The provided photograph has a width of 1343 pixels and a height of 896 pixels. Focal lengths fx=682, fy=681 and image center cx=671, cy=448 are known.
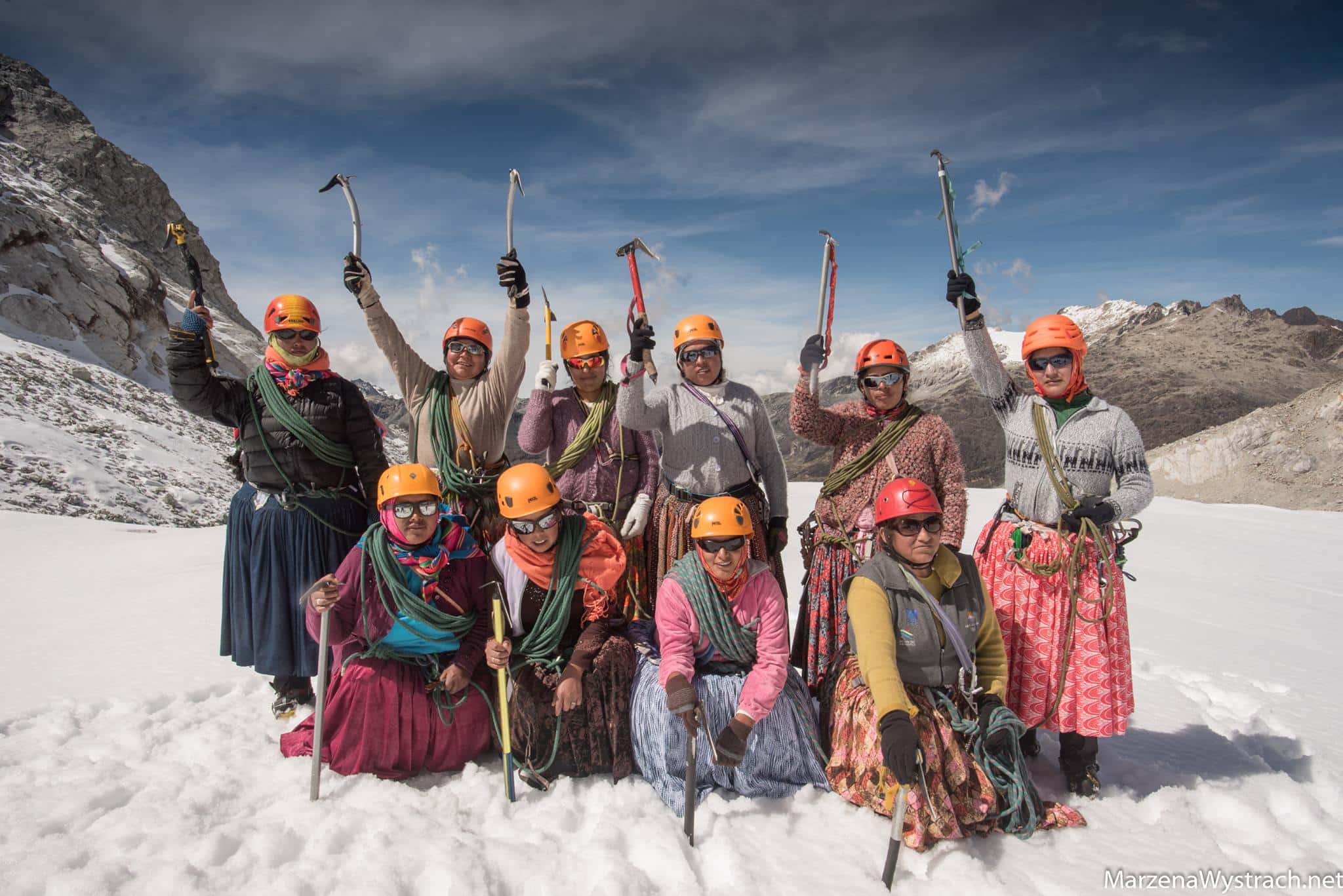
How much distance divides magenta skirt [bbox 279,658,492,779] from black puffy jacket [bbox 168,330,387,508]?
897 millimetres

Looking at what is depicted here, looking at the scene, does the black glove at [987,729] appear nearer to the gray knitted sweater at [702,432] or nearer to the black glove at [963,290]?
the gray knitted sweater at [702,432]

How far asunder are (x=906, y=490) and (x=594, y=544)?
1.27 metres

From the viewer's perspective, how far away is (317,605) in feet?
8.52

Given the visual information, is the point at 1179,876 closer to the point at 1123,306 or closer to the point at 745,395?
the point at 745,395

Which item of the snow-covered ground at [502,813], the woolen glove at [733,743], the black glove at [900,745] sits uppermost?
the black glove at [900,745]

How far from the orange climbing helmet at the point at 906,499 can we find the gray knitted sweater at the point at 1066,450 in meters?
0.40

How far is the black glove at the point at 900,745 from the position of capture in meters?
2.10

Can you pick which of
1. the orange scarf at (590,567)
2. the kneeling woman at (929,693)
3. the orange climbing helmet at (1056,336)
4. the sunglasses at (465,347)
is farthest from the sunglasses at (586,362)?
the orange climbing helmet at (1056,336)

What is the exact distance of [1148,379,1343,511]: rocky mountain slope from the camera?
15.8 metres

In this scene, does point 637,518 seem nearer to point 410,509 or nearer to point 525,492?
point 525,492

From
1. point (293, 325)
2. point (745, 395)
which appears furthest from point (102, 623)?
point (745, 395)

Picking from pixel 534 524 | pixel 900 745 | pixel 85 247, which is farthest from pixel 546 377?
pixel 85 247

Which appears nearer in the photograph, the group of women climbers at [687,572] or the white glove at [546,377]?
the group of women climbers at [687,572]

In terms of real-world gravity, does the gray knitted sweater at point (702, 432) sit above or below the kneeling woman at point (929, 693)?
above
